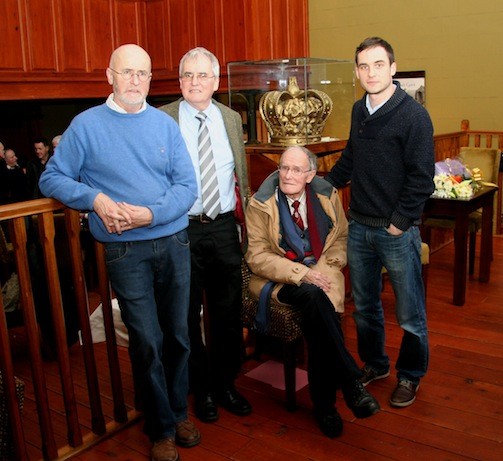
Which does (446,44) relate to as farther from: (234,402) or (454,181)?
(234,402)

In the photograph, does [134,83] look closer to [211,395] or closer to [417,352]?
[211,395]

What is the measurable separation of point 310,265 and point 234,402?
70 cm

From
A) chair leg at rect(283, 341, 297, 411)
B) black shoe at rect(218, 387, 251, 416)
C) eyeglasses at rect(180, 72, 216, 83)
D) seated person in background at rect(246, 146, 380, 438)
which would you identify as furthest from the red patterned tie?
black shoe at rect(218, 387, 251, 416)

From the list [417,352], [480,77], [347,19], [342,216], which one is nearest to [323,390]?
[417,352]

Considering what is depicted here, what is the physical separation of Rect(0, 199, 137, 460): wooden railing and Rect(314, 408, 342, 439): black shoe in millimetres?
881

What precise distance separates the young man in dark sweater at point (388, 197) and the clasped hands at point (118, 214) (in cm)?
98

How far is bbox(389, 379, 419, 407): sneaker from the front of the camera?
2.80 metres

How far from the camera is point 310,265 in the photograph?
282 centimetres

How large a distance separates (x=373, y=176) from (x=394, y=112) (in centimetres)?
27

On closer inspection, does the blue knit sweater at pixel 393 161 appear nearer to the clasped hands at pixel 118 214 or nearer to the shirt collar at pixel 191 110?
the shirt collar at pixel 191 110

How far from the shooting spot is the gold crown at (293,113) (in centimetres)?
362

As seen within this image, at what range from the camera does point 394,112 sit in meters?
2.52

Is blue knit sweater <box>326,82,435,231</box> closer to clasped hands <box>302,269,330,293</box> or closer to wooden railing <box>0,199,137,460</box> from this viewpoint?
clasped hands <box>302,269,330,293</box>

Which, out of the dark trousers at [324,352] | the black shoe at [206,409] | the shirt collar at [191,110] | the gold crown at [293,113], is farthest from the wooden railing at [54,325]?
the gold crown at [293,113]
